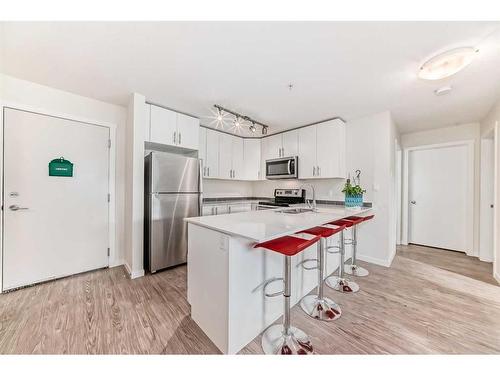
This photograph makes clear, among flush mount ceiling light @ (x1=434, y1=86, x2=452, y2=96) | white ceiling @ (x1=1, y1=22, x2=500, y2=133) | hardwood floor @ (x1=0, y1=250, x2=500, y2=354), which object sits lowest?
hardwood floor @ (x1=0, y1=250, x2=500, y2=354)

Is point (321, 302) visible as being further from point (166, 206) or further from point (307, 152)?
point (307, 152)

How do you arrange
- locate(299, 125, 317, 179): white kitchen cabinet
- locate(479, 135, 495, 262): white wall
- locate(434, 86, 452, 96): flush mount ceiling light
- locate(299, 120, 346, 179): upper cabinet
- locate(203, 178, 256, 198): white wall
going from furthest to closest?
1. locate(203, 178, 256, 198): white wall
2. locate(299, 125, 317, 179): white kitchen cabinet
3. locate(299, 120, 346, 179): upper cabinet
4. locate(479, 135, 495, 262): white wall
5. locate(434, 86, 452, 96): flush mount ceiling light

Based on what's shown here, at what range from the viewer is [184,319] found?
1707 mm

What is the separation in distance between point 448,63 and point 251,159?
10.6 ft

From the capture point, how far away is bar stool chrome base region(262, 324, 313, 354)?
137 cm

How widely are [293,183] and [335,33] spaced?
302 cm

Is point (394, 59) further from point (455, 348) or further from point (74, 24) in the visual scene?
point (74, 24)

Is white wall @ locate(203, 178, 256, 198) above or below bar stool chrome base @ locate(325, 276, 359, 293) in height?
above

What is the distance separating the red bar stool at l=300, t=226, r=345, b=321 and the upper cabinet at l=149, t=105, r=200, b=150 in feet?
7.33

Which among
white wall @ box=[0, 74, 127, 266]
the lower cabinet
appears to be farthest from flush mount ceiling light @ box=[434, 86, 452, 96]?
white wall @ box=[0, 74, 127, 266]

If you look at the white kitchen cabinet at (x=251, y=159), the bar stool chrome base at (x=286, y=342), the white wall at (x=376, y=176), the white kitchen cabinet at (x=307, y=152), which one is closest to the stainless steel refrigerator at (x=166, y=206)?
the white kitchen cabinet at (x=251, y=159)

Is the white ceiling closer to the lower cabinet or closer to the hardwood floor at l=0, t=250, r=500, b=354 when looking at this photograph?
the lower cabinet

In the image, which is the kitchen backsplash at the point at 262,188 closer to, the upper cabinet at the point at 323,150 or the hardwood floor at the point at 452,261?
the upper cabinet at the point at 323,150

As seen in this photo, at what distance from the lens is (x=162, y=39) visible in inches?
59.3
